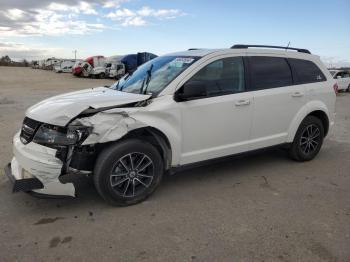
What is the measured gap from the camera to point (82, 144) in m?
4.06

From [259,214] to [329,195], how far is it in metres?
1.20

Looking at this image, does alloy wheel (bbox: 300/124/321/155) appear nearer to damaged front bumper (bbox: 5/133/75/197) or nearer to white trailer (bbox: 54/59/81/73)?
damaged front bumper (bbox: 5/133/75/197)

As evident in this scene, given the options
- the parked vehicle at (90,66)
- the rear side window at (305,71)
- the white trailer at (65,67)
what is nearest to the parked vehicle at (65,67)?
the white trailer at (65,67)

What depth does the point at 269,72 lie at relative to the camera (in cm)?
563

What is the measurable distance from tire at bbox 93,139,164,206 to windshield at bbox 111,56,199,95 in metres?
0.77

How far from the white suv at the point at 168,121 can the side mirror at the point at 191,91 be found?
0.04ft

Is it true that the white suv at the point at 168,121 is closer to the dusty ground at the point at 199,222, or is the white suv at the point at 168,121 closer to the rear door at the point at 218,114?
the rear door at the point at 218,114

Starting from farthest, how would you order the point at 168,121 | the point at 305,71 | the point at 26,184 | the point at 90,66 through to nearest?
the point at 90,66, the point at 305,71, the point at 168,121, the point at 26,184

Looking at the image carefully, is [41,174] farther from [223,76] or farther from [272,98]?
[272,98]

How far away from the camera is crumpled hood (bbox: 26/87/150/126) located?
13.6 ft

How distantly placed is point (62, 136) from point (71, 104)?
1.25 ft

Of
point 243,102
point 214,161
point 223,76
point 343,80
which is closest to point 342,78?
point 343,80

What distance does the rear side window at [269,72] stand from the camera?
541 centimetres

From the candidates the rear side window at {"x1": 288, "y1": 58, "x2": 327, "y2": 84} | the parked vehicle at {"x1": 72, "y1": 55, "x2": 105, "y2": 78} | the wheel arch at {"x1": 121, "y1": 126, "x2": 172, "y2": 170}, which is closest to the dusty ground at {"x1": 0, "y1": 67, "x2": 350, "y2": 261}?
the wheel arch at {"x1": 121, "y1": 126, "x2": 172, "y2": 170}
